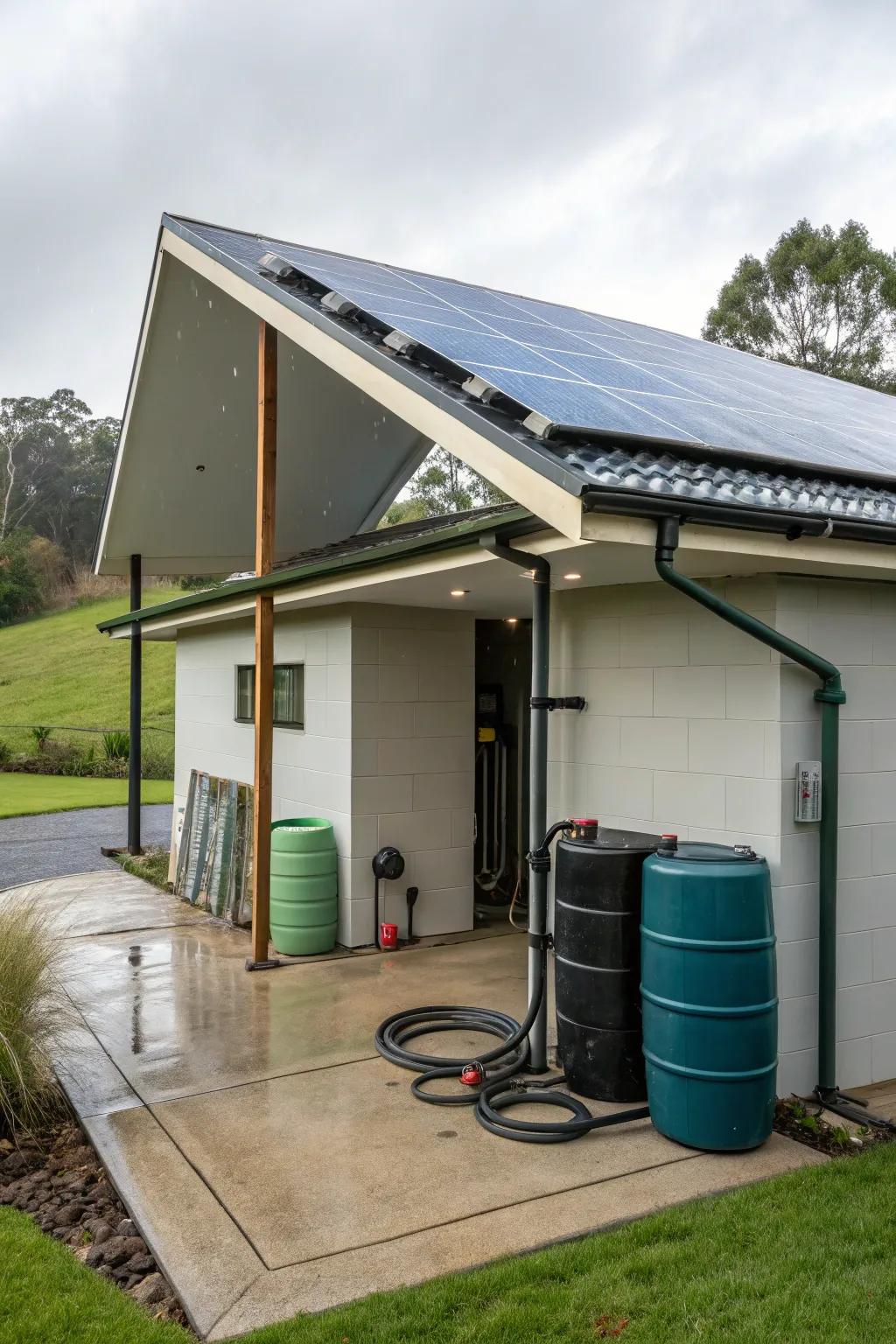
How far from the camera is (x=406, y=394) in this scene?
15.7 feet

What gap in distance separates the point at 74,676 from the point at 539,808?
102 feet

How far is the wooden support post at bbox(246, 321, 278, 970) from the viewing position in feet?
22.2

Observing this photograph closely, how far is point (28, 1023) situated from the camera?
15.2ft

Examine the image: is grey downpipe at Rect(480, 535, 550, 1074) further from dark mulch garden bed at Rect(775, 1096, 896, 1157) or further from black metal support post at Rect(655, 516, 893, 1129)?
dark mulch garden bed at Rect(775, 1096, 896, 1157)

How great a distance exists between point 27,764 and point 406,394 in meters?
19.5

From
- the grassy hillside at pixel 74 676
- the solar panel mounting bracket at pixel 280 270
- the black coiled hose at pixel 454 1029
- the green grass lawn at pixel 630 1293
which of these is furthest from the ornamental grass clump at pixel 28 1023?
the grassy hillside at pixel 74 676

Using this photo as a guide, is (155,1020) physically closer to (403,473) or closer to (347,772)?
(347,772)

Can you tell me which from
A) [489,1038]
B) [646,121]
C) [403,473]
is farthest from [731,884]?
[646,121]

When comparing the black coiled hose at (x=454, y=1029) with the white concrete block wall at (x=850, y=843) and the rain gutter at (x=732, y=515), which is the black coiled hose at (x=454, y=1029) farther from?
the rain gutter at (x=732, y=515)

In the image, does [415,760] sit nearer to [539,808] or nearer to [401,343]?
[539,808]

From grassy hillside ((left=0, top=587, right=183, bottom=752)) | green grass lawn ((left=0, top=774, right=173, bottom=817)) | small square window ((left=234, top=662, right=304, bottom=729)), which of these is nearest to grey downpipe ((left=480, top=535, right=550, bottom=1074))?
small square window ((left=234, top=662, right=304, bottom=729))

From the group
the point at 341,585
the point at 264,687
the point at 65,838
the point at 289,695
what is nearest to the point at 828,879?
A: the point at 341,585

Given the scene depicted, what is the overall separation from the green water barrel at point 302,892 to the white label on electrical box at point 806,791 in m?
3.58

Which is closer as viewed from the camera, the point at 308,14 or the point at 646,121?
the point at 308,14
